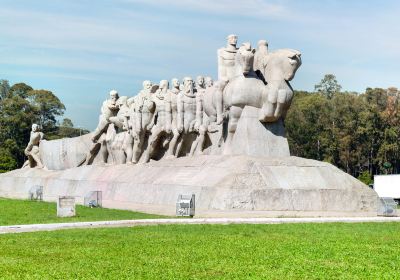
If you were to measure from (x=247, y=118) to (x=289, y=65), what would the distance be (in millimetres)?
1970

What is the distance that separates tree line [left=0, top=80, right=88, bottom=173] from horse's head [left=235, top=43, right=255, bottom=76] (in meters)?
32.3

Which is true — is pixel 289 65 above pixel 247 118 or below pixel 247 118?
above

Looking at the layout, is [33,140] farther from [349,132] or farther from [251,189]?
[349,132]

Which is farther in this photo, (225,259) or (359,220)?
(359,220)

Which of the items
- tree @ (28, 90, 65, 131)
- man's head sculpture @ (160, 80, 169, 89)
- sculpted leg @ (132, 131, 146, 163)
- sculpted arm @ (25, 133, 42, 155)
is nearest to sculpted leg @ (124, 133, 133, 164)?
sculpted leg @ (132, 131, 146, 163)

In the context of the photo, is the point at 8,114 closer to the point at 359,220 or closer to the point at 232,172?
the point at 232,172

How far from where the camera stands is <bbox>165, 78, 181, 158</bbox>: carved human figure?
24.3 meters

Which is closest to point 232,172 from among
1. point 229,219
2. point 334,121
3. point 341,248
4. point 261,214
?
point 261,214

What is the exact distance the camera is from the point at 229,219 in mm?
14492

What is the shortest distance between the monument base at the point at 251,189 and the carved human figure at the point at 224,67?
1706 mm

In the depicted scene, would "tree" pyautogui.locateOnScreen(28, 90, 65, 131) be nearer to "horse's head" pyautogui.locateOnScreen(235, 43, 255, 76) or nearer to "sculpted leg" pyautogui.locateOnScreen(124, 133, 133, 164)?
"sculpted leg" pyautogui.locateOnScreen(124, 133, 133, 164)

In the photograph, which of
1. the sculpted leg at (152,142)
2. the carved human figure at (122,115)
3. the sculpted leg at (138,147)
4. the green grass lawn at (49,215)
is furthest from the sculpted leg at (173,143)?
the green grass lawn at (49,215)

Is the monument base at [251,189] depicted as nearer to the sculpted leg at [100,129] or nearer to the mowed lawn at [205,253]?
the mowed lawn at [205,253]

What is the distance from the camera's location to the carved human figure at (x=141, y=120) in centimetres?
2536
